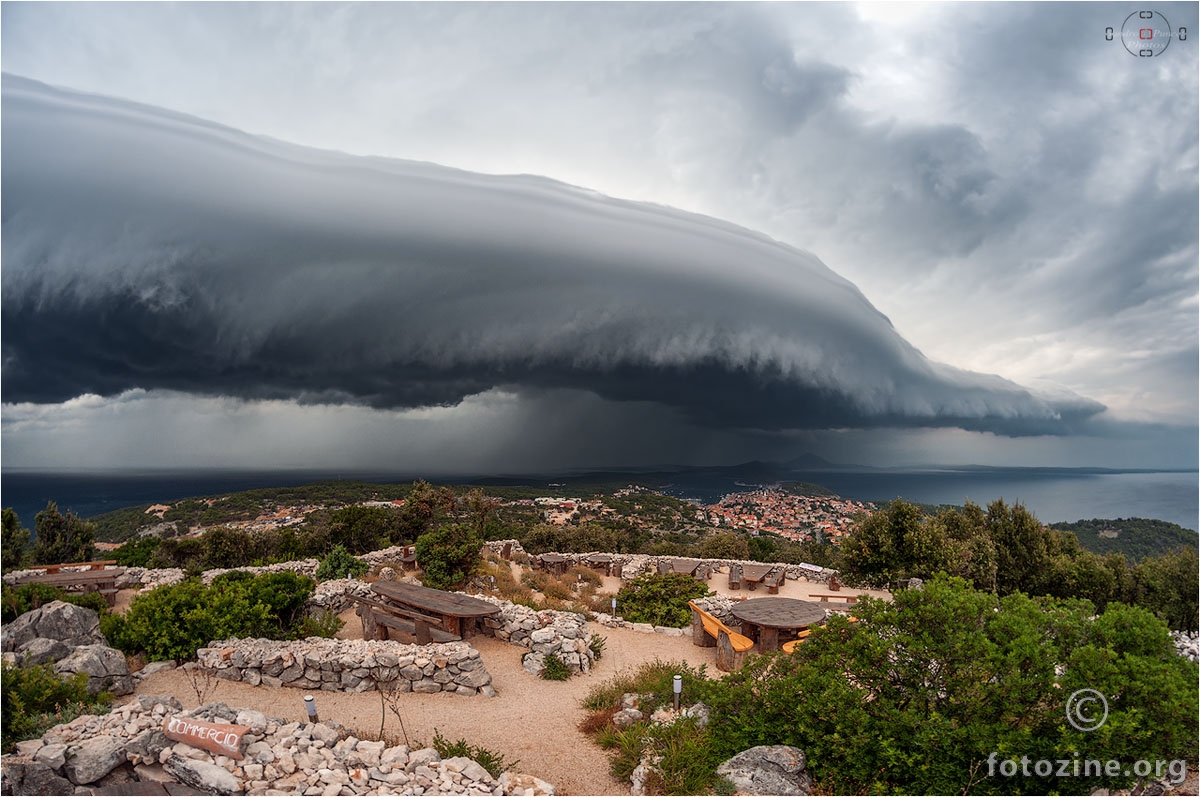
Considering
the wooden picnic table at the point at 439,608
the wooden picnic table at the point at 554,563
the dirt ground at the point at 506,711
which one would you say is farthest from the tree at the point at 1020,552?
the wooden picnic table at the point at 439,608

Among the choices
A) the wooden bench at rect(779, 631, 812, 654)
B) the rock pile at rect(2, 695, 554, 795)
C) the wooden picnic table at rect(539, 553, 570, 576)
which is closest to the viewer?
the rock pile at rect(2, 695, 554, 795)

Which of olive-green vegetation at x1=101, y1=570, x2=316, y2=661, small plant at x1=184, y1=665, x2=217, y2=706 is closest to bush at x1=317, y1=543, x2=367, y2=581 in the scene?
olive-green vegetation at x1=101, y1=570, x2=316, y2=661

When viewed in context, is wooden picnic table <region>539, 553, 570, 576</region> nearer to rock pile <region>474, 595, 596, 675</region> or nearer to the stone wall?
the stone wall

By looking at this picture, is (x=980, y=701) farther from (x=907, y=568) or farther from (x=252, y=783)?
(x=907, y=568)

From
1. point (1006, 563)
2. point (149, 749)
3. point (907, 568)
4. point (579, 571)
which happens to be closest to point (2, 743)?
point (149, 749)

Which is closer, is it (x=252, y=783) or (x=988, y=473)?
(x=252, y=783)

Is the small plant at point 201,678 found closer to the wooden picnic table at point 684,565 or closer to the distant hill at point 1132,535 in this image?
the wooden picnic table at point 684,565
